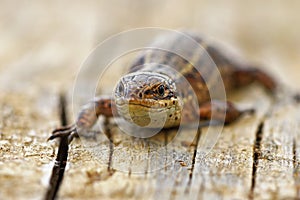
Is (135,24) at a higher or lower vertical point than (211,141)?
higher

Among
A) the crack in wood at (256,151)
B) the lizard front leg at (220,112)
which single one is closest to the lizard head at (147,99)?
the lizard front leg at (220,112)

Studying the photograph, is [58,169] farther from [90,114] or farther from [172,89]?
[172,89]

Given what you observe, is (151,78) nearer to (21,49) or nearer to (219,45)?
(219,45)

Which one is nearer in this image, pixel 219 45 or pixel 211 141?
pixel 211 141

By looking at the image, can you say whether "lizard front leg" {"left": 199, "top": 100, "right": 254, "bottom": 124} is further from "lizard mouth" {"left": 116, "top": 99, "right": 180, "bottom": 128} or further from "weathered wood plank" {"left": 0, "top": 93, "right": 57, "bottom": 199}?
"weathered wood plank" {"left": 0, "top": 93, "right": 57, "bottom": 199}

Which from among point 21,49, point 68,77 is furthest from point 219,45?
point 21,49

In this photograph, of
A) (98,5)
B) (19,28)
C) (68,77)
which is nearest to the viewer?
(68,77)

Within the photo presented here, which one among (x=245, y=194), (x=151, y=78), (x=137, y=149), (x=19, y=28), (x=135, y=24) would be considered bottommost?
(x=245, y=194)

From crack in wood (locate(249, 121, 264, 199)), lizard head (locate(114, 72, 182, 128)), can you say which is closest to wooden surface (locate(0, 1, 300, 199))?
crack in wood (locate(249, 121, 264, 199))
